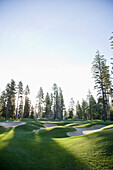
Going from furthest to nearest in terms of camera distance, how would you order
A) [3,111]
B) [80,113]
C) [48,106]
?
[80,113]
[48,106]
[3,111]

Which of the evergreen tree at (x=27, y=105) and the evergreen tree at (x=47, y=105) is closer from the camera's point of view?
the evergreen tree at (x=27, y=105)

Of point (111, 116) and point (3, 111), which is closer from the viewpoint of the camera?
point (111, 116)

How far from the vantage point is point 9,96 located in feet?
144

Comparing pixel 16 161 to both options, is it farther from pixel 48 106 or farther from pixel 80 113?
pixel 80 113

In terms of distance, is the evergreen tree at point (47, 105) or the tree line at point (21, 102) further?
the evergreen tree at point (47, 105)

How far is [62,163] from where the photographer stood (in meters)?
5.03

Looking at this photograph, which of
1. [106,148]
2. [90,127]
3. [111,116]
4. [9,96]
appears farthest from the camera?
[9,96]

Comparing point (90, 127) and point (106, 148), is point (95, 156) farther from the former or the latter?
point (90, 127)

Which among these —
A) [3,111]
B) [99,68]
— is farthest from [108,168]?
[3,111]

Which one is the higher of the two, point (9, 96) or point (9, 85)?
point (9, 85)

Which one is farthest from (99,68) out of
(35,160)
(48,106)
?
(48,106)

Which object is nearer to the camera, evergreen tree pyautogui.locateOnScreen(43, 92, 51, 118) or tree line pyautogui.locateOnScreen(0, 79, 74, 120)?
tree line pyautogui.locateOnScreen(0, 79, 74, 120)

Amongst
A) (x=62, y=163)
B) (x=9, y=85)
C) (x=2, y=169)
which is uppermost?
(x=9, y=85)

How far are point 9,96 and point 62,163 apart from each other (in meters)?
44.1
